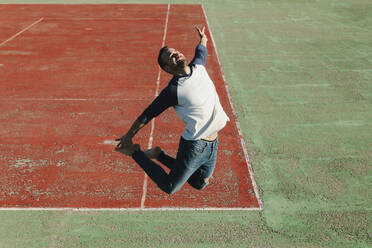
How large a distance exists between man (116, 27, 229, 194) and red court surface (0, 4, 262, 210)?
1480 millimetres

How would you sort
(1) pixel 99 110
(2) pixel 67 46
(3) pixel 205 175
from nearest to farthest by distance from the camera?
1. (3) pixel 205 175
2. (1) pixel 99 110
3. (2) pixel 67 46

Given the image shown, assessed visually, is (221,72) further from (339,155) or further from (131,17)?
(131,17)

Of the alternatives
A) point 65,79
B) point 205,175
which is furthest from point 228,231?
point 65,79

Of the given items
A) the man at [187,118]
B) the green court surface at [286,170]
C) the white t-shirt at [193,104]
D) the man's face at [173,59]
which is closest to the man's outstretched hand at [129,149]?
the man at [187,118]

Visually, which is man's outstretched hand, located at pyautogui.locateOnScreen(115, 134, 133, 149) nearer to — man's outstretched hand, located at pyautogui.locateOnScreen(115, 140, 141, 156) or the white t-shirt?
man's outstretched hand, located at pyautogui.locateOnScreen(115, 140, 141, 156)

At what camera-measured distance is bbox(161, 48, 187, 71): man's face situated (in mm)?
3416

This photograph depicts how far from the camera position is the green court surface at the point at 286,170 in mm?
4871

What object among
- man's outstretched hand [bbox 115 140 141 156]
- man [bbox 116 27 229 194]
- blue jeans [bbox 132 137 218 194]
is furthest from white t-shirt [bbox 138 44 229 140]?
man's outstretched hand [bbox 115 140 141 156]

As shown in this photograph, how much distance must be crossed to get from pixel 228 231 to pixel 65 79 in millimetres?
7290

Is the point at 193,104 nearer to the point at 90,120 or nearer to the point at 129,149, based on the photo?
the point at 129,149

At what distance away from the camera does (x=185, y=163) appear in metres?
3.91

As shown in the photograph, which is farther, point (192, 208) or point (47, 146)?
point (47, 146)

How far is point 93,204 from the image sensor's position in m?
5.45

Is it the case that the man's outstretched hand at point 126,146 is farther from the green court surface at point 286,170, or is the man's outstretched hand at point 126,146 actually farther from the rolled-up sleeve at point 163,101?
the green court surface at point 286,170
